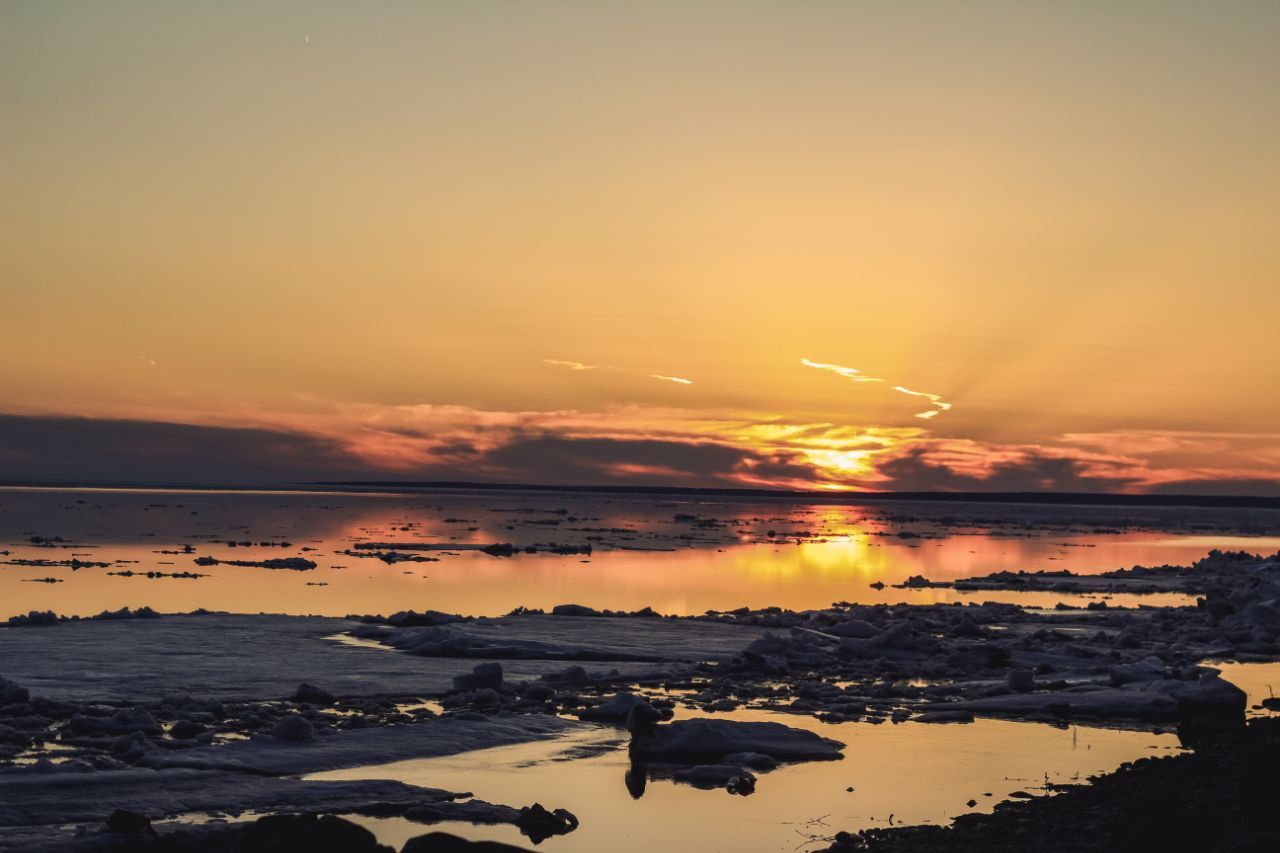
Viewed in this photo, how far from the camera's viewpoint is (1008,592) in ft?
122

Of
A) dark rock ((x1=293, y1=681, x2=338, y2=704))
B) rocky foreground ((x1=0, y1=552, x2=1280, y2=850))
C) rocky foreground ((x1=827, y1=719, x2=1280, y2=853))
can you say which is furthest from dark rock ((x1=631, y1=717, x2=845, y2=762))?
dark rock ((x1=293, y1=681, x2=338, y2=704))

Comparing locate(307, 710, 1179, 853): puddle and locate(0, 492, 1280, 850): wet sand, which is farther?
locate(0, 492, 1280, 850): wet sand

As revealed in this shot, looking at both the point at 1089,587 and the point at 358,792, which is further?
the point at 1089,587

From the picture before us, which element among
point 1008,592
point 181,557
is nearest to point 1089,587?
point 1008,592

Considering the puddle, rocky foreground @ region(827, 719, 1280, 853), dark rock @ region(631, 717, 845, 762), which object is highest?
rocky foreground @ region(827, 719, 1280, 853)

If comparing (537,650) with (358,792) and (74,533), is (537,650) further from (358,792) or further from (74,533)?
(74,533)

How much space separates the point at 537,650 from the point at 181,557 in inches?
1072

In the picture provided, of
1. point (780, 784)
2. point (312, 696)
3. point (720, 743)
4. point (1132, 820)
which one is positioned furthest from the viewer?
point (312, 696)

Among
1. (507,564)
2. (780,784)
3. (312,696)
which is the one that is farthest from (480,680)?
(507,564)

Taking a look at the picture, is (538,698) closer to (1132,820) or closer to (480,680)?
(480,680)

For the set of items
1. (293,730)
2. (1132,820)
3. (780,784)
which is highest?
(1132,820)

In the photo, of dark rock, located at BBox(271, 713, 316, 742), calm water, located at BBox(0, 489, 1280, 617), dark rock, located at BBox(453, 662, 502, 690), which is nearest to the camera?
dark rock, located at BBox(271, 713, 316, 742)

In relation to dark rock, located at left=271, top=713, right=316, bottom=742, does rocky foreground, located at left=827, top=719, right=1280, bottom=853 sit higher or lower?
higher

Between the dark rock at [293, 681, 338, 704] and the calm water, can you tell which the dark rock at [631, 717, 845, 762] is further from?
the calm water
